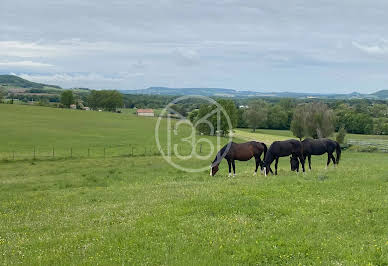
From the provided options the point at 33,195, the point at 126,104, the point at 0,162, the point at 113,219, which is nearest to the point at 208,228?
the point at 113,219

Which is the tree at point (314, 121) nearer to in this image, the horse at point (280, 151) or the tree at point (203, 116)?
the tree at point (203, 116)

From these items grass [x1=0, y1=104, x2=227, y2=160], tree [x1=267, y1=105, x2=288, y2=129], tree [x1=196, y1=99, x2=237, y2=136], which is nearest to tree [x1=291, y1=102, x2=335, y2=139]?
tree [x1=196, y1=99, x2=237, y2=136]

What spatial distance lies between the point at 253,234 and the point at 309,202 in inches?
148

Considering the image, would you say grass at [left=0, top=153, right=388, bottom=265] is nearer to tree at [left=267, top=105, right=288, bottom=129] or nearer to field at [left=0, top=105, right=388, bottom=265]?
field at [left=0, top=105, right=388, bottom=265]

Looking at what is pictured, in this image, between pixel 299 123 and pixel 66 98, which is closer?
pixel 299 123

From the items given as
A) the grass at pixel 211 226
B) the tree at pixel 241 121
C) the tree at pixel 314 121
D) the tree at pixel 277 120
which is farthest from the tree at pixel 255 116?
the grass at pixel 211 226

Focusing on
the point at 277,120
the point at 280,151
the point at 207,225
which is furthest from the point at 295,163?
the point at 277,120

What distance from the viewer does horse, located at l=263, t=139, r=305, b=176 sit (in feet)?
71.5

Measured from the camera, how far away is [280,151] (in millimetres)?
22188

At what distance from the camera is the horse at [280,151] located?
21792mm

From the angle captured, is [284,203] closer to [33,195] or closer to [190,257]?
[190,257]

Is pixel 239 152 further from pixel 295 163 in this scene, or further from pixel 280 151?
pixel 295 163

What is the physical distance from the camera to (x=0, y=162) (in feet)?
120

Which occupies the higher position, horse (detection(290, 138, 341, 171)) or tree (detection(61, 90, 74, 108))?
tree (detection(61, 90, 74, 108))
